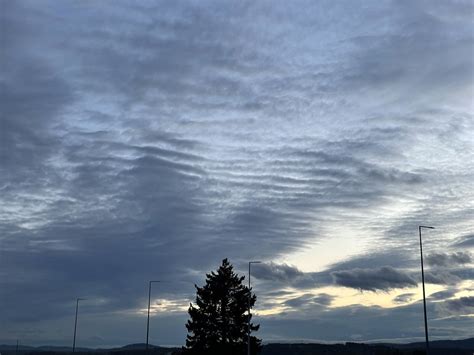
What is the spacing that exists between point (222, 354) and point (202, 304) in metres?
7.53

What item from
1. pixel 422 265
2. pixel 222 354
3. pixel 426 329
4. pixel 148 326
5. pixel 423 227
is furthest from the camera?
pixel 148 326

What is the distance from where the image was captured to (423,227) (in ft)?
200

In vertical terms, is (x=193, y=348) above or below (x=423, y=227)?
below

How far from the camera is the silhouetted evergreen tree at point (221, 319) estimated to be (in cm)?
8812

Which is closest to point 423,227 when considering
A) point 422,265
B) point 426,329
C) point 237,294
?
point 422,265

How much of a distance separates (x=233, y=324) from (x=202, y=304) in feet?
17.4

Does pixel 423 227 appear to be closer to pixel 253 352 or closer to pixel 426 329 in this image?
pixel 426 329

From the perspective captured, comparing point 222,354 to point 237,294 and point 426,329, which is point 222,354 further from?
point 426,329

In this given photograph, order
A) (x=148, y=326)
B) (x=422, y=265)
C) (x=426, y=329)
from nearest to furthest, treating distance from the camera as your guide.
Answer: (x=426, y=329) < (x=422, y=265) < (x=148, y=326)

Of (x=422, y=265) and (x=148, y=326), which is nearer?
(x=422, y=265)

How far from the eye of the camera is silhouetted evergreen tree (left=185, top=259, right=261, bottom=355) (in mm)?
88125

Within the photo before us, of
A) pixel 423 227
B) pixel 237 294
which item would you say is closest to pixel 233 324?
pixel 237 294

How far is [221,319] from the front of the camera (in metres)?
89.1

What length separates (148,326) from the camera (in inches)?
3745
